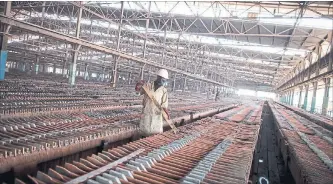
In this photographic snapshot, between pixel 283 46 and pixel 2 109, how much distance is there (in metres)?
17.2

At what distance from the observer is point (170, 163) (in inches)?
124

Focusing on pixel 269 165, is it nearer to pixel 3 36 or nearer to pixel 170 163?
pixel 170 163

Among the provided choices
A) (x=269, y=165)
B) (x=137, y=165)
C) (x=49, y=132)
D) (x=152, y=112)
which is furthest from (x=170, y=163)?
(x=269, y=165)

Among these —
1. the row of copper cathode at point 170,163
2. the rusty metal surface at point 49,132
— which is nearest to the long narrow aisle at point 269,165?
the row of copper cathode at point 170,163

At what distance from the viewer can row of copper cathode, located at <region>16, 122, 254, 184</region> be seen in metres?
2.44

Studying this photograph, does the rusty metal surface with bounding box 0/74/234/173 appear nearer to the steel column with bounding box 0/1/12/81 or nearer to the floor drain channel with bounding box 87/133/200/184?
the floor drain channel with bounding box 87/133/200/184

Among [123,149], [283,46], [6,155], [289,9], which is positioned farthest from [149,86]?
[283,46]

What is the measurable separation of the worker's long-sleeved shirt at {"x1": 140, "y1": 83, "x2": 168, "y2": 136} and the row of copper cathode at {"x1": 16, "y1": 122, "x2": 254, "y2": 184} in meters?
0.32

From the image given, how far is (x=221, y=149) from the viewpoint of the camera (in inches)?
160

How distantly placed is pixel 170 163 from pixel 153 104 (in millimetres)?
1818

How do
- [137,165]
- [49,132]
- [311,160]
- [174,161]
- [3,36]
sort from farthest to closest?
[3,36] → [311,160] → [49,132] → [174,161] → [137,165]

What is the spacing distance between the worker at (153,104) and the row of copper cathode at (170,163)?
13.3 inches

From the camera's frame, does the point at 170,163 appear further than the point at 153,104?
No

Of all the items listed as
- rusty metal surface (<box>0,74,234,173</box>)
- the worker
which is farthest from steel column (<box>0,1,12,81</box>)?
the worker
